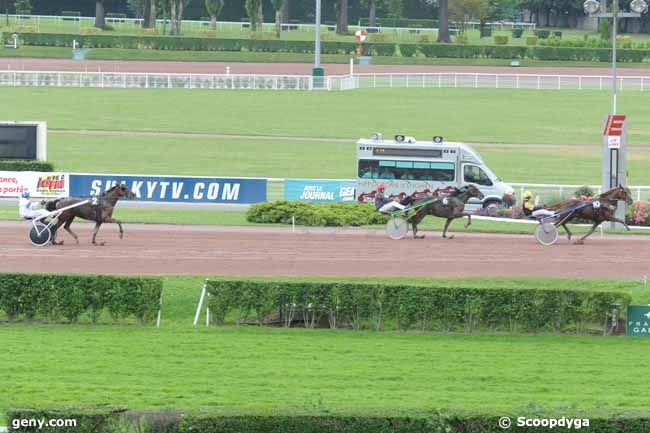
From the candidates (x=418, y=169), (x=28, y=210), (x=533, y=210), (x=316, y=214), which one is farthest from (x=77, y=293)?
(x=418, y=169)

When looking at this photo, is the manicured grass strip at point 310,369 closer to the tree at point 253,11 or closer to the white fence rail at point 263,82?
the white fence rail at point 263,82

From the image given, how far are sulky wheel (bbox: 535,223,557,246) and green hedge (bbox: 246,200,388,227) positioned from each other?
4319 millimetres

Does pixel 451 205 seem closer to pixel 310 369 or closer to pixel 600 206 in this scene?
pixel 600 206

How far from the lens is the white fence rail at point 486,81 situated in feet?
220

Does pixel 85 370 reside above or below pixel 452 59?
below

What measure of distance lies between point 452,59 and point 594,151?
3305 centimetres

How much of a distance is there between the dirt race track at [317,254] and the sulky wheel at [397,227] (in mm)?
171

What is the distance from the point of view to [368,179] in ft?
110

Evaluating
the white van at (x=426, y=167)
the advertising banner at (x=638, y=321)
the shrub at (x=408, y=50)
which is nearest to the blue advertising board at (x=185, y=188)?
the white van at (x=426, y=167)

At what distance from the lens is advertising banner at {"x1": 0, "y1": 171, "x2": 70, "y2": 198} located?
33.3 meters

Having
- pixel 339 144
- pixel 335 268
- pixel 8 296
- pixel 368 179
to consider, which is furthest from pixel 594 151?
pixel 8 296

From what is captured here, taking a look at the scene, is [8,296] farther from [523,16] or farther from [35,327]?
[523,16]
